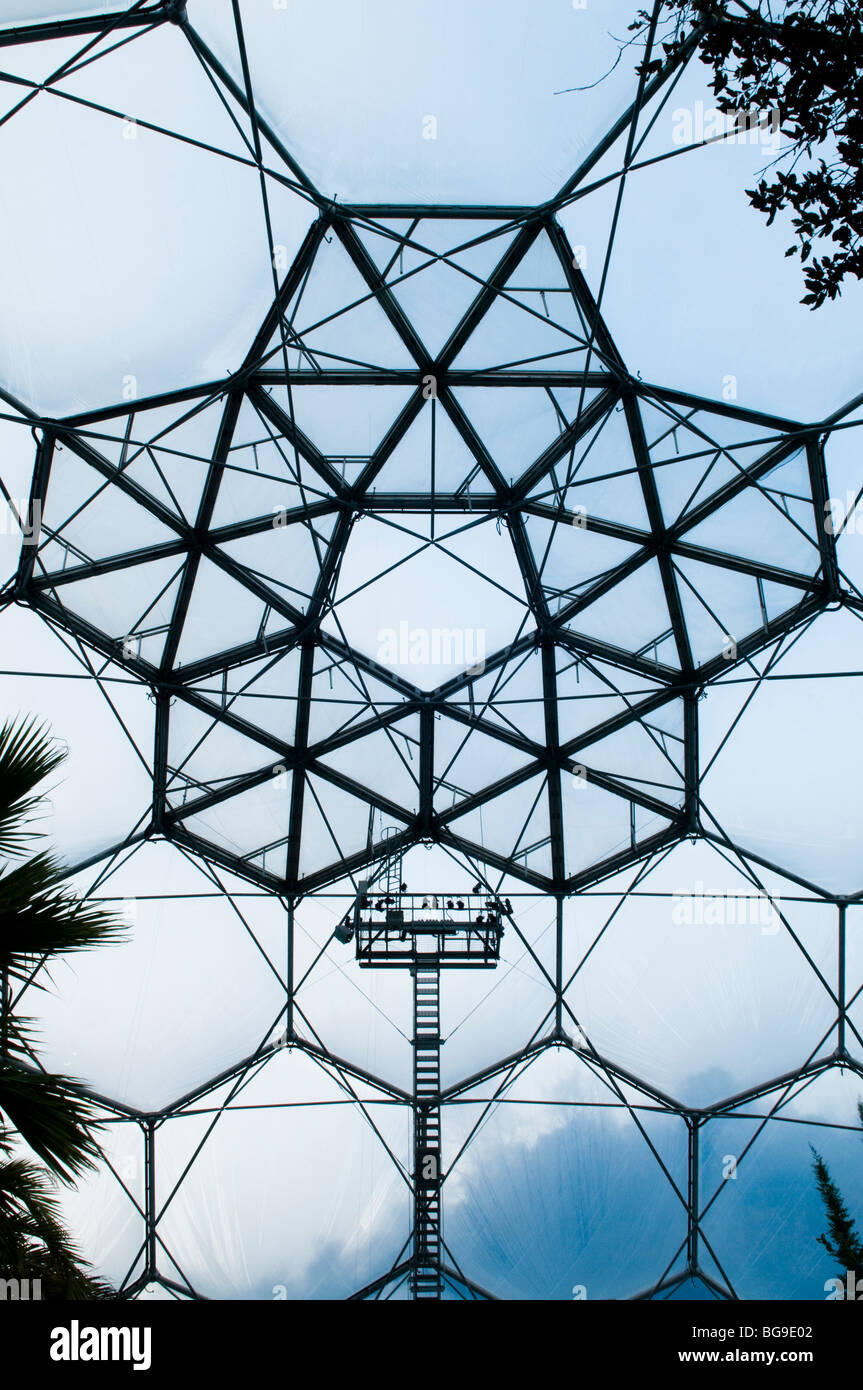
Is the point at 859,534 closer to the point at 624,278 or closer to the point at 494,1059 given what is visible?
the point at 624,278

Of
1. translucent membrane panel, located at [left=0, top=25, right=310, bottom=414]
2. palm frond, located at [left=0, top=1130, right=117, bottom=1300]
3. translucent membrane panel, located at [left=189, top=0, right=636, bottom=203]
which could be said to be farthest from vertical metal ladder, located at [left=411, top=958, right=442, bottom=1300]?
palm frond, located at [left=0, top=1130, right=117, bottom=1300]

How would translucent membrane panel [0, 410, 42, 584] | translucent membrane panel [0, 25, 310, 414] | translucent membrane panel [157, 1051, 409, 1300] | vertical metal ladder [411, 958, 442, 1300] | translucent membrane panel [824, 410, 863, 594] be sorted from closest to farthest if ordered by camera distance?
translucent membrane panel [0, 25, 310, 414], translucent membrane panel [0, 410, 42, 584], translucent membrane panel [824, 410, 863, 594], vertical metal ladder [411, 958, 442, 1300], translucent membrane panel [157, 1051, 409, 1300]

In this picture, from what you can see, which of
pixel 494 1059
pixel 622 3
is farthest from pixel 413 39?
pixel 494 1059

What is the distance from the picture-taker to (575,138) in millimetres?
14312

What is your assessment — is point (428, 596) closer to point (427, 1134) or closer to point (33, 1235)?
point (427, 1134)

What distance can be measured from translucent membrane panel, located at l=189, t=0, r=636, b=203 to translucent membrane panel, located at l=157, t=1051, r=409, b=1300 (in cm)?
1767

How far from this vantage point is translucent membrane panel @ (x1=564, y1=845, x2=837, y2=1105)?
894 inches

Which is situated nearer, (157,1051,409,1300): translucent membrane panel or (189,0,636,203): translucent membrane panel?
(189,0,636,203): translucent membrane panel

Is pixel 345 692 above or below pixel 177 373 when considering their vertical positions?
below

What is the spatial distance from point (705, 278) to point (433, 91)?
460cm

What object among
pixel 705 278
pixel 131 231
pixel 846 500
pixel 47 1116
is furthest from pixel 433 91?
pixel 47 1116

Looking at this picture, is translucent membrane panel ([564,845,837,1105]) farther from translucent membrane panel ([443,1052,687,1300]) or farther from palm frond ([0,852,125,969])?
palm frond ([0,852,125,969])

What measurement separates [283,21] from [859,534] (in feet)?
39.4
